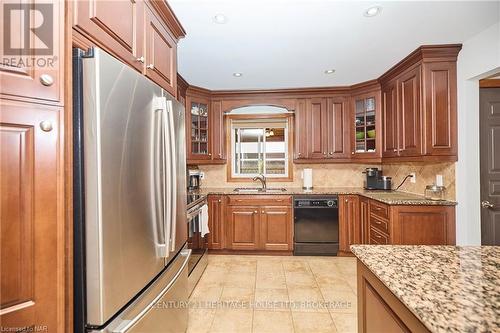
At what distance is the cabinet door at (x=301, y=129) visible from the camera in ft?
12.2

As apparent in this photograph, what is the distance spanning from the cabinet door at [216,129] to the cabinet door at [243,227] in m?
0.91

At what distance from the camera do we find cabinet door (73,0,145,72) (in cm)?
96

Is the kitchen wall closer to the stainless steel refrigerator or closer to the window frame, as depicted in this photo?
the window frame

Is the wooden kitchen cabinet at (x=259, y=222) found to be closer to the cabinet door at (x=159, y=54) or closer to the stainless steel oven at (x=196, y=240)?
the stainless steel oven at (x=196, y=240)

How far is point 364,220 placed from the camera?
3.28 metres

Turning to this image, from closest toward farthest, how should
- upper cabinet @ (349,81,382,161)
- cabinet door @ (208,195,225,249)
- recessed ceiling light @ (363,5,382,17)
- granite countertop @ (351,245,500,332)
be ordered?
granite countertop @ (351,245,500,332), recessed ceiling light @ (363,5,382,17), upper cabinet @ (349,81,382,161), cabinet door @ (208,195,225,249)

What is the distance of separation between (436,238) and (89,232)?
300 centimetres

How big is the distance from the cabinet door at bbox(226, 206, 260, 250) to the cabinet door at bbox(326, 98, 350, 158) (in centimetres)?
152

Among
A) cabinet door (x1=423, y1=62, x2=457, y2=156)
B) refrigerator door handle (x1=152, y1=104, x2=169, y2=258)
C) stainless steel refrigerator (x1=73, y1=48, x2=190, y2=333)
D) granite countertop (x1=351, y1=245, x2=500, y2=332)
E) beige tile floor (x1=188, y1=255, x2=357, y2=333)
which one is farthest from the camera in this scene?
cabinet door (x1=423, y1=62, x2=457, y2=156)

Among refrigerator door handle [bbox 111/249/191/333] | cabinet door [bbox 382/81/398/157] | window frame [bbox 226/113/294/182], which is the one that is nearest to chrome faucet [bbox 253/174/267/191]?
window frame [bbox 226/113/294/182]

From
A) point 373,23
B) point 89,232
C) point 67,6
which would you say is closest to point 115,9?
point 67,6

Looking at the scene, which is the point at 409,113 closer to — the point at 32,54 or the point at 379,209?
the point at 379,209

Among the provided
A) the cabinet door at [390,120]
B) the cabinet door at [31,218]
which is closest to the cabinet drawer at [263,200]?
the cabinet door at [390,120]
